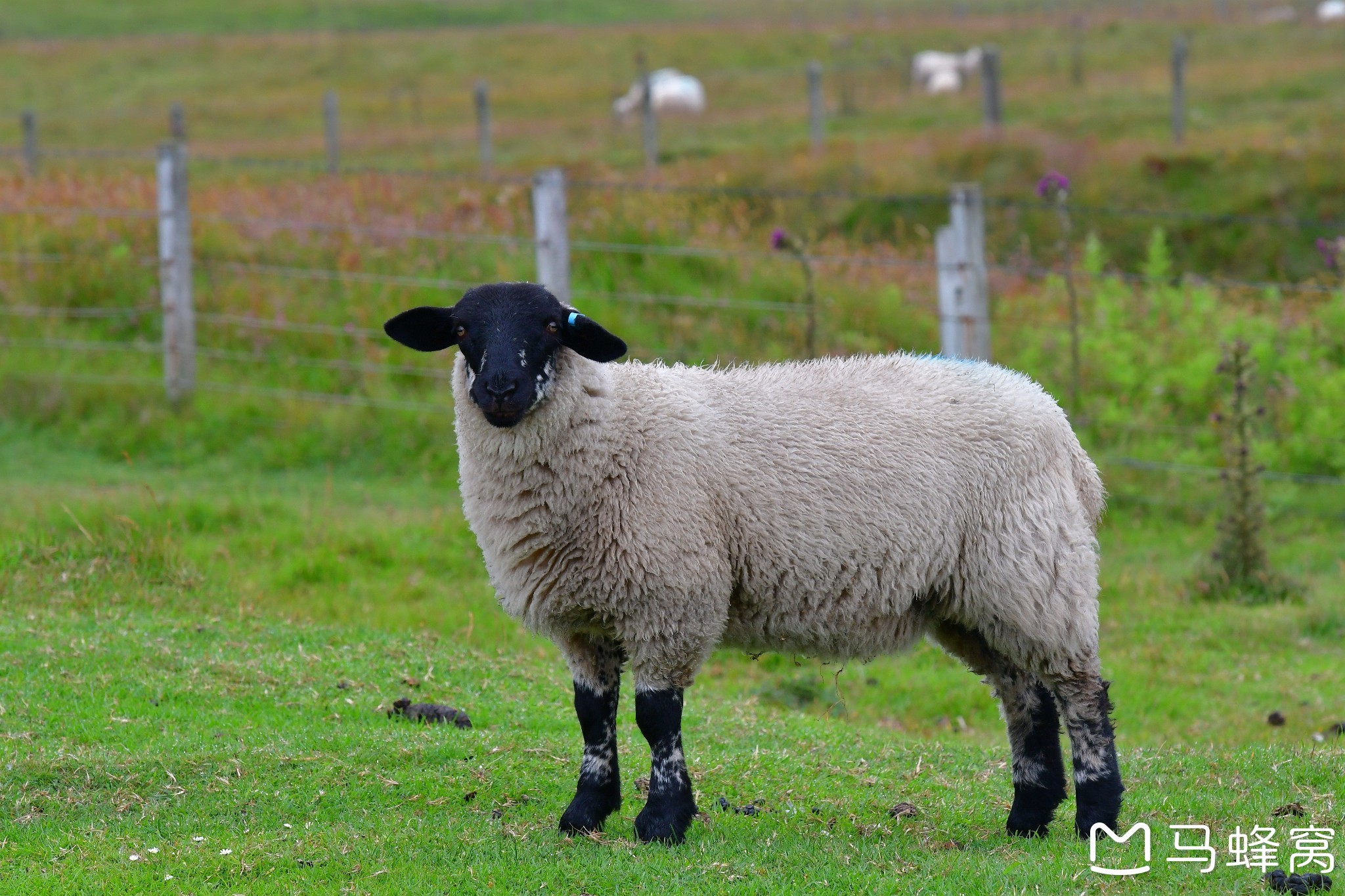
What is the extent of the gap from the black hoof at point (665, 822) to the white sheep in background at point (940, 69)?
31.6 metres

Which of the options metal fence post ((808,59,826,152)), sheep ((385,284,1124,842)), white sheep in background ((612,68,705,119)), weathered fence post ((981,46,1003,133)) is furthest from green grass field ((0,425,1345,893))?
white sheep in background ((612,68,705,119))

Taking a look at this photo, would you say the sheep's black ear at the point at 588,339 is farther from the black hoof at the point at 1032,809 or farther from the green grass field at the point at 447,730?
the black hoof at the point at 1032,809

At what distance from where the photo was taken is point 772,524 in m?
5.65

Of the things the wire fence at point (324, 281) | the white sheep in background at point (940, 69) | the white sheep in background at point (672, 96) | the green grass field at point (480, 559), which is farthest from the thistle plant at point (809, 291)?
the white sheep in background at point (940, 69)

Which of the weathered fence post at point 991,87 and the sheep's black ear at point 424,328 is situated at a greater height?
the weathered fence post at point 991,87

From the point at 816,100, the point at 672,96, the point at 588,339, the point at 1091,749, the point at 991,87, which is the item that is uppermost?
the point at 672,96

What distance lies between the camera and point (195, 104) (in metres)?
38.5

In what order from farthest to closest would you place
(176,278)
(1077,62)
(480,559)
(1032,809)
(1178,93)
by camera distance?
(1077,62)
(1178,93)
(176,278)
(480,559)
(1032,809)

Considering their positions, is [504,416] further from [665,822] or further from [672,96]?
[672,96]

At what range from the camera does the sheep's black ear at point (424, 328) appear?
19.1ft

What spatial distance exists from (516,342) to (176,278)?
8289 mm

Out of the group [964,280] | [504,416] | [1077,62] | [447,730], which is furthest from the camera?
[1077,62]

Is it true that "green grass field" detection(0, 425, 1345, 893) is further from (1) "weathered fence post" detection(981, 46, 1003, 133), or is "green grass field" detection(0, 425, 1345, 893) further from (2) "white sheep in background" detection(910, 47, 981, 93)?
(2) "white sheep in background" detection(910, 47, 981, 93)

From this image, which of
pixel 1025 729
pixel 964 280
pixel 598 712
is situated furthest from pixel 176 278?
pixel 1025 729
